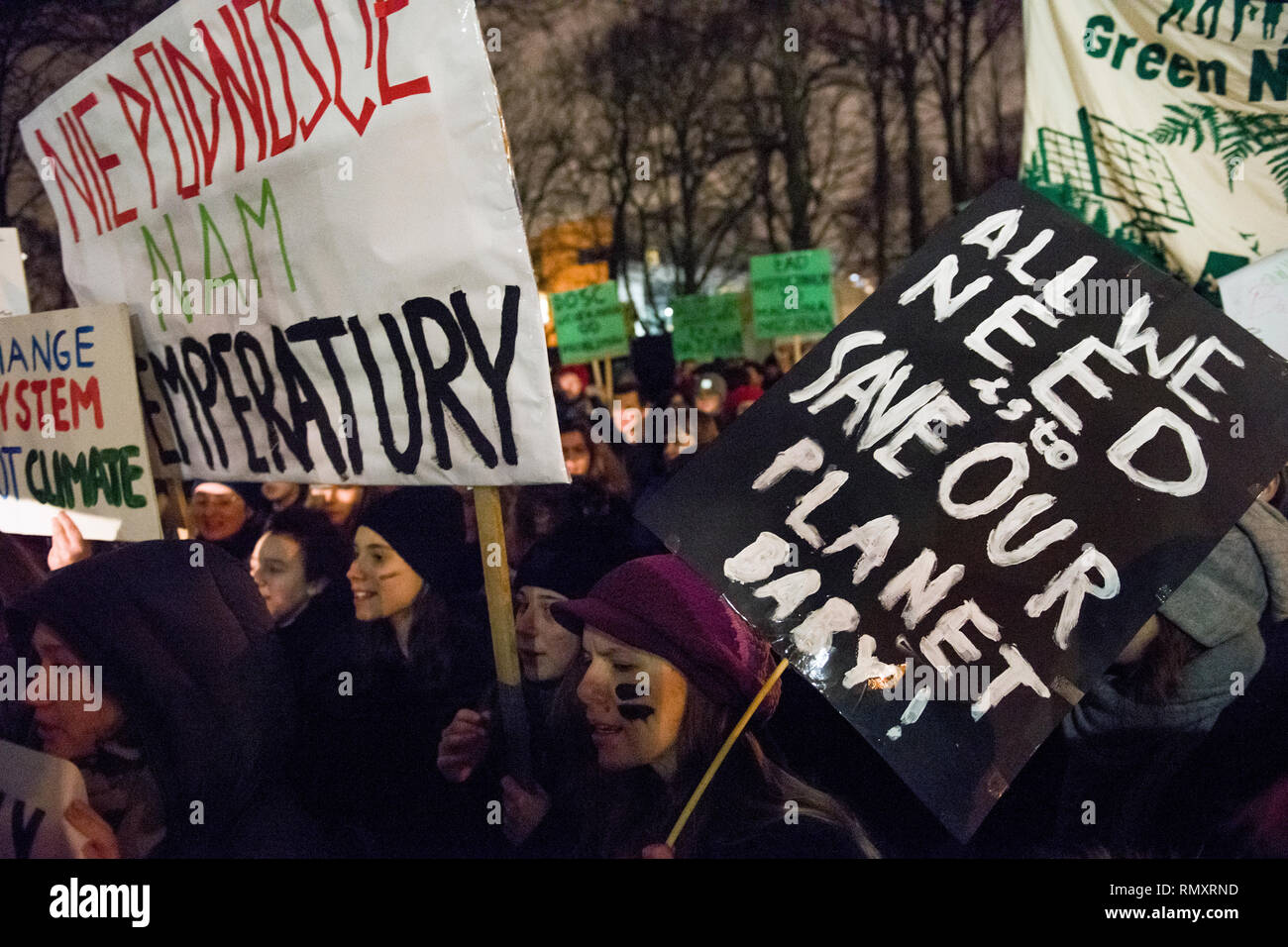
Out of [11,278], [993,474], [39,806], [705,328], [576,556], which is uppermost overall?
[11,278]

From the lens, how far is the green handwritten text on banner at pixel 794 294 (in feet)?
23.2

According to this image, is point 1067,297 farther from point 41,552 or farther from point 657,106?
point 657,106

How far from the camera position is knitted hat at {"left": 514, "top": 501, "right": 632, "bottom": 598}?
2115mm

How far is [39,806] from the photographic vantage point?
2340 mm

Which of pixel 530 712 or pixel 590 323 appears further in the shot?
pixel 590 323

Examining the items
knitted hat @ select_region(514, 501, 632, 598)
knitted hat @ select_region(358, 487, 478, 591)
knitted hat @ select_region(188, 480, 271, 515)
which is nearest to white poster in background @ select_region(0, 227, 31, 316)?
knitted hat @ select_region(188, 480, 271, 515)

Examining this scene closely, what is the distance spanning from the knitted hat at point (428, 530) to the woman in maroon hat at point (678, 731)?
0.46 meters

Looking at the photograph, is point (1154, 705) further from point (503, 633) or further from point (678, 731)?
point (503, 633)

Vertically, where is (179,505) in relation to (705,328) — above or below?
below

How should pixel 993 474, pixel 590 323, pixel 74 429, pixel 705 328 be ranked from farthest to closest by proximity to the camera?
1. pixel 705 328
2. pixel 590 323
3. pixel 74 429
4. pixel 993 474

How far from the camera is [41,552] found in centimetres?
334

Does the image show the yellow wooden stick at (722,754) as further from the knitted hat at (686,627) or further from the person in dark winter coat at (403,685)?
the person in dark winter coat at (403,685)

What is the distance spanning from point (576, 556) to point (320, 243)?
2.75 ft

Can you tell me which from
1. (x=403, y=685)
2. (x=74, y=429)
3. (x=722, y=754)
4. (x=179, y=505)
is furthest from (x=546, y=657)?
(x=74, y=429)
